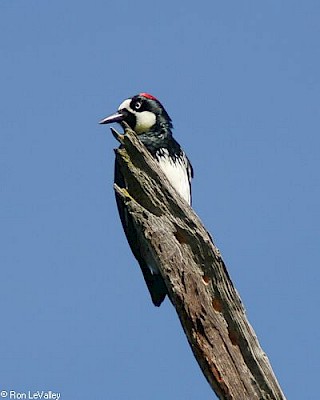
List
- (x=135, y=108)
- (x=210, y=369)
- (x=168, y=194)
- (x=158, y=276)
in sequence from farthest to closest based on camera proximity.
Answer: (x=135, y=108), (x=158, y=276), (x=168, y=194), (x=210, y=369)

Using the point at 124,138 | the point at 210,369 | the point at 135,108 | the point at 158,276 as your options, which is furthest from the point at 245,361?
the point at 135,108

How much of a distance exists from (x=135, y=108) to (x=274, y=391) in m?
3.71

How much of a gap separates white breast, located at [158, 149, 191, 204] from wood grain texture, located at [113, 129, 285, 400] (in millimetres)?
2109

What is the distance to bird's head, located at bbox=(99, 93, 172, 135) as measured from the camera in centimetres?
830

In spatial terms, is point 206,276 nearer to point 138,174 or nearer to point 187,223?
point 187,223

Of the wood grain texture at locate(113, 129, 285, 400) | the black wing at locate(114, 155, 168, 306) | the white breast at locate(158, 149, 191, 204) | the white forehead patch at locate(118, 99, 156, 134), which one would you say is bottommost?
the wood grain texture at locate(113, 129, 285, 400)

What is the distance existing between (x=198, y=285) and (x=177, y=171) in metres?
2.61

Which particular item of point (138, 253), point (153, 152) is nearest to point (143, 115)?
point (153, 152)

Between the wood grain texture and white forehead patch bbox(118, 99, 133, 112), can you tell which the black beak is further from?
the wood grain texture

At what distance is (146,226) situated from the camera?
18.2 feet

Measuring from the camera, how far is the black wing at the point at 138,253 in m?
7.40

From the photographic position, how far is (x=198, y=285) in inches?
213

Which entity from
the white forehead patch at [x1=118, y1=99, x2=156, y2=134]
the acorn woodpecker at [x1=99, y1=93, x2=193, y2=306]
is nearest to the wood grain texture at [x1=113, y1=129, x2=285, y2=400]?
the acorn woodpecker at [x1=99, y1=93, x2=193, y2=306]

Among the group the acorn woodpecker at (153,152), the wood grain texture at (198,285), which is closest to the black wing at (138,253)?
the acorn woodpecker at (153,152)
